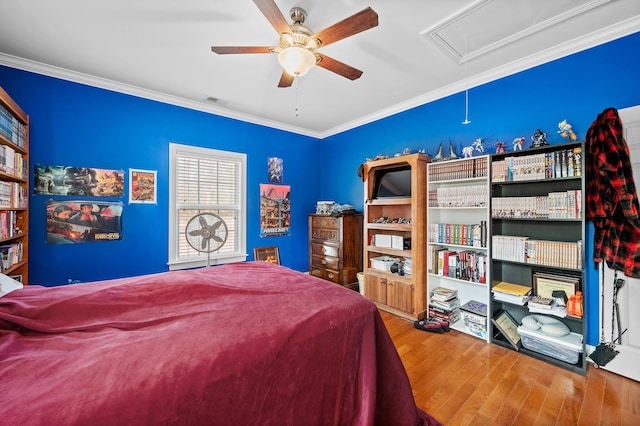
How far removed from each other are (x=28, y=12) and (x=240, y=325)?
2.68 metres

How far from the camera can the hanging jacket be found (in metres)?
1.85

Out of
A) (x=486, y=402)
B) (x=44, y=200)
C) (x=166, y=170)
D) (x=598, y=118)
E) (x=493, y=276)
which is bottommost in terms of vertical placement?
(x=486, y=402)

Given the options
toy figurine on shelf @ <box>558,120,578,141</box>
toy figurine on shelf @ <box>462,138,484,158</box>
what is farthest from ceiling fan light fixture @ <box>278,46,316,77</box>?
toy figurine on shelf @ <box>558,120,578,141</box>

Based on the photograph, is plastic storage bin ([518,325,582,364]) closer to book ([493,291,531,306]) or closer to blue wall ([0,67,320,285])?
book ([493,291,531,306])

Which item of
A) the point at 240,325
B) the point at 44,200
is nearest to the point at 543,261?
the point at 240,325

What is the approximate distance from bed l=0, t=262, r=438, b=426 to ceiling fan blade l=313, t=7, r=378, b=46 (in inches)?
61.2

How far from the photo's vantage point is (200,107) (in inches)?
135

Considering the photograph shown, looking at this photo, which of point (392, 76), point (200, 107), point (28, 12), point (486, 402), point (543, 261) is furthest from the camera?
point (200, 107)

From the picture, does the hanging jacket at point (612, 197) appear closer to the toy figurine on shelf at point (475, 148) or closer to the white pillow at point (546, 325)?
the white pillow at point (546, 325)

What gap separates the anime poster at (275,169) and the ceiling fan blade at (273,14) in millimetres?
2519

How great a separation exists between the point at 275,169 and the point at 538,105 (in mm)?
3242

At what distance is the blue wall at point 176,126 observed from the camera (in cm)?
218

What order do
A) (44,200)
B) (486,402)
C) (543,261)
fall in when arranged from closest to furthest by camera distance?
(486,402) → (543,261) → (44,200)

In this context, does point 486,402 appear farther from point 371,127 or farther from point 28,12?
point 28,12
